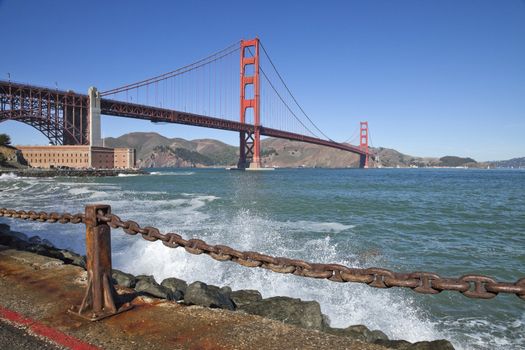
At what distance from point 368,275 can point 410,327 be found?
3171 millimetres

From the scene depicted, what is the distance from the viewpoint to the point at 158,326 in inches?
90.0

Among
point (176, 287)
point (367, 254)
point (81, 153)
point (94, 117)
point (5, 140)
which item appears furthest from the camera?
point (5, 140)

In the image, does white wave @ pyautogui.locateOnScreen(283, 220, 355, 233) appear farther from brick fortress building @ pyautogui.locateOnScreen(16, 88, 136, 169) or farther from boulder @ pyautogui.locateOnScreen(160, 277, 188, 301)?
brick fortress building @ pyautogui.locateOnScreen(16, 88, 136, 169)

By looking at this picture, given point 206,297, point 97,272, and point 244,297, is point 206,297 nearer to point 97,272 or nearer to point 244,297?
point 244,297

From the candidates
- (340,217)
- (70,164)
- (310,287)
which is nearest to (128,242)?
(310,287)

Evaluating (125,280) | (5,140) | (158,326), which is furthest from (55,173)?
(158,326)

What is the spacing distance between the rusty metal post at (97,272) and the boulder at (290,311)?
1777mm

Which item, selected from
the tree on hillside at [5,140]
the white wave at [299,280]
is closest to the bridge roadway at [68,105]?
the tree on hillside at [5,140]

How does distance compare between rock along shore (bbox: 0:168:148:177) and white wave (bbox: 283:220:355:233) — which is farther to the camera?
rock along shore (bbox: 0:168:148:177)

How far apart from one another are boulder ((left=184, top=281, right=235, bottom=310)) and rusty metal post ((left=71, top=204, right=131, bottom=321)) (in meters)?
1.36

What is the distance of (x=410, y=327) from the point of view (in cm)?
452

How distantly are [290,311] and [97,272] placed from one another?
2.11 m

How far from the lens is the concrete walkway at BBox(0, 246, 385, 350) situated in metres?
2.07

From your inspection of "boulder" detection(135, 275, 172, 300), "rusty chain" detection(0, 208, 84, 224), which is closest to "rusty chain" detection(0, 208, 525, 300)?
"rusty chain" detection(0, 208, 84, 224)
